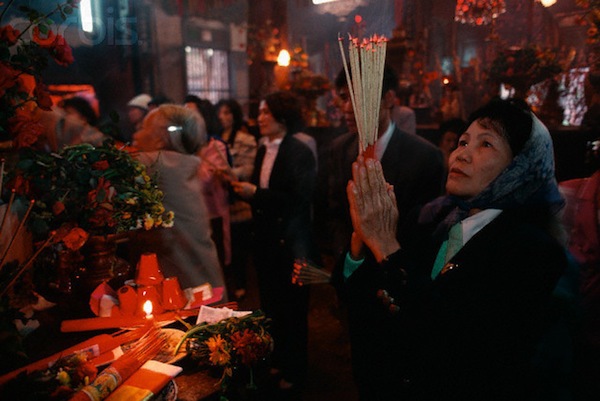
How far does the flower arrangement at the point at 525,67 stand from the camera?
13.4 feet

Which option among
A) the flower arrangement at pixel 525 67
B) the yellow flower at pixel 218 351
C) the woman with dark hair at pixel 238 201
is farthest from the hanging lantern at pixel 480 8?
the yellow flower at pixel 218 351

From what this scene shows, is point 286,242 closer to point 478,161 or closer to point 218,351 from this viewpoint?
point 218,351

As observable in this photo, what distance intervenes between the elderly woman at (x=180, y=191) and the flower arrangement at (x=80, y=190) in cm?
69

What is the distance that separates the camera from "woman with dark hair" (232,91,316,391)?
10.2 feet

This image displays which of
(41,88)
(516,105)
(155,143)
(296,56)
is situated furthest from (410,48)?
(41,88)

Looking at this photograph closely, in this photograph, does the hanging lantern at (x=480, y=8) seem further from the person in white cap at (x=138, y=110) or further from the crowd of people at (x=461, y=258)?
the person in white cap at (x=138, y=110)

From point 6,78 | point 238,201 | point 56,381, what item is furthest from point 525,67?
point 56,381

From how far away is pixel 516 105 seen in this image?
1.36m

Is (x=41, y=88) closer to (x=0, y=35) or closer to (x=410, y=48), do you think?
(x=0, y=35)

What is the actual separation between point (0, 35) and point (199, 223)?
5.30 ft

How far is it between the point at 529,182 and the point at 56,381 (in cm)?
139

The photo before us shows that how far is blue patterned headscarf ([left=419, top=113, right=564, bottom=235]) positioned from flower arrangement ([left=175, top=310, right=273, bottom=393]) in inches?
31.6

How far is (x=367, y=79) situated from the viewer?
4.07ft

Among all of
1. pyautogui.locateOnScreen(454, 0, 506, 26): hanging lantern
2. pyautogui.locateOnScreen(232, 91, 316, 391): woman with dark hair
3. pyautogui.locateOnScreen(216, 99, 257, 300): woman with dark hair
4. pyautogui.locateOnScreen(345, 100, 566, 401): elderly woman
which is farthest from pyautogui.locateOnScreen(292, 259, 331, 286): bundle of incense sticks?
pyautogui.locateOnScreen(454, 0, 506, 26): hanging lantern
